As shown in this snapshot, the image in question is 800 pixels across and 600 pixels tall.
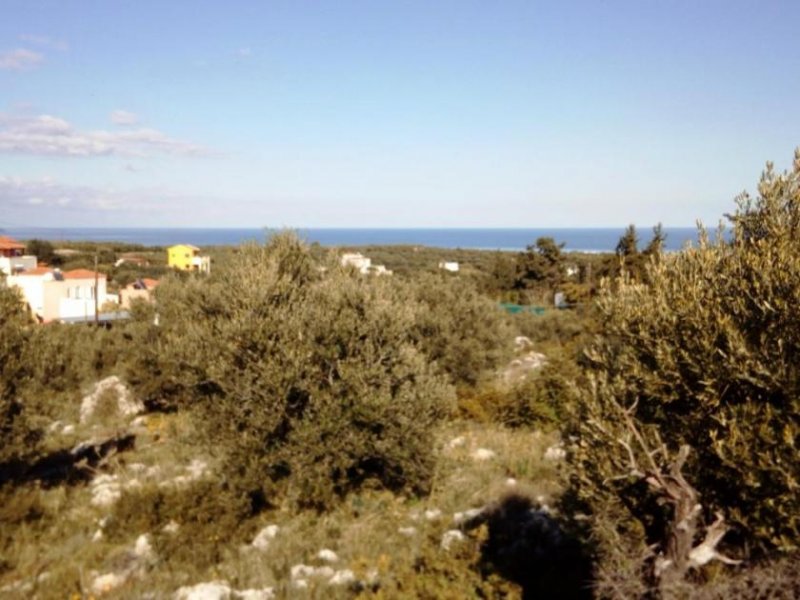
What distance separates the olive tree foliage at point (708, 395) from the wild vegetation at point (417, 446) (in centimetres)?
4

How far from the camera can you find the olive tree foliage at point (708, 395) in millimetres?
7094

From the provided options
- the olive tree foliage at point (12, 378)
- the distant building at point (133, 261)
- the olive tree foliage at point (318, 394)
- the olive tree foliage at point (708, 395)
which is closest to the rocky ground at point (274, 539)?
the olive tree foliage at point (318, 394)

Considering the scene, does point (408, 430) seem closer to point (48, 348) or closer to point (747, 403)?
point (747, 403)

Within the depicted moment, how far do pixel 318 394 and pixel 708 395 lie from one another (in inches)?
340

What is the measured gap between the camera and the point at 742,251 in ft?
27.1

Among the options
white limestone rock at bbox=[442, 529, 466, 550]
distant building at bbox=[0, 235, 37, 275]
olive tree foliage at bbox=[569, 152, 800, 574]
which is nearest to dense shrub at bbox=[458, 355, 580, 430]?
white limestone rock at bbox=[442, 529, 466, 550]

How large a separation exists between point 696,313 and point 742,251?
45.9 inches

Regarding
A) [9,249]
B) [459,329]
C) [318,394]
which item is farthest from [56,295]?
[318,394]

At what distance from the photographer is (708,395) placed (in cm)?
780

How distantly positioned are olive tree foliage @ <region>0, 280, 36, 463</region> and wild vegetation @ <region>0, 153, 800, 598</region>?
2.5 inches

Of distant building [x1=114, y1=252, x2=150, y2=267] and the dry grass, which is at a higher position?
distant building [x1=114, y1=252, x2=150, y2=267]

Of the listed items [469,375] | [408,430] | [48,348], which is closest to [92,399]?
[48,348]

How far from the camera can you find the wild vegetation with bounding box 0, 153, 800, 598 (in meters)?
7.64

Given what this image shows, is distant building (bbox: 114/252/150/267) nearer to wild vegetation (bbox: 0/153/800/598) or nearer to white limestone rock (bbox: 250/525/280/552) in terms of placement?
wild vegetation (bbox: 0/153/800/598)
